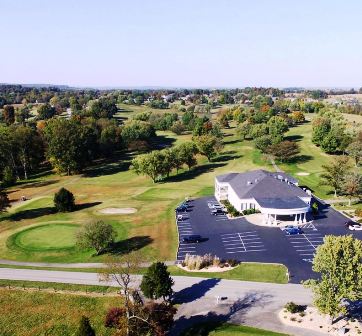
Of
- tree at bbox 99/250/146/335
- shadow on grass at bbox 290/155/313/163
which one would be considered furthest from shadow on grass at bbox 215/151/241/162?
tree at bbox 99/250/146/335

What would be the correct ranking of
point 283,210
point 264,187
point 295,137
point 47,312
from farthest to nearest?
1. point 295,137
2. point 264,187
3. point 283,210
4. point 47,312

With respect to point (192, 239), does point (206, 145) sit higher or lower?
higher

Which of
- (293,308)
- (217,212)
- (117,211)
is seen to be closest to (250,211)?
(217,212)

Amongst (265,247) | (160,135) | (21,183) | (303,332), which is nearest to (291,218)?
(265,247)

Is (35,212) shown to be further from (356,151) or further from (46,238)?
(356,151)

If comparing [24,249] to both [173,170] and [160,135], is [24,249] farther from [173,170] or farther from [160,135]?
[160,135]

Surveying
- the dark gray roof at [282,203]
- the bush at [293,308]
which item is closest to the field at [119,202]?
the dark gray roof at [282,203]

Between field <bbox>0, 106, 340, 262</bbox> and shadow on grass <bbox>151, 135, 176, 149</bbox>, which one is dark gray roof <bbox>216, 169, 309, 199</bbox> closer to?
field <bbox>0, 106, 340, 262</bbox>
